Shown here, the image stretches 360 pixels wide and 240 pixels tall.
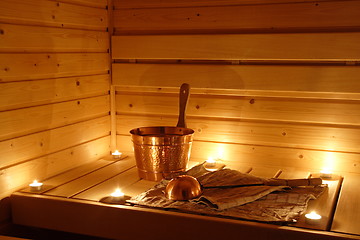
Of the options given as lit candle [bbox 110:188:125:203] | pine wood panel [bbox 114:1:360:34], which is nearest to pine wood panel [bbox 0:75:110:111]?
pine wood panel [bbox 114:1:360:34]

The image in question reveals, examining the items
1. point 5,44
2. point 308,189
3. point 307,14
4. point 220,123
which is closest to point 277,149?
point 220,123

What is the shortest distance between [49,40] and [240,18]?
1.06m

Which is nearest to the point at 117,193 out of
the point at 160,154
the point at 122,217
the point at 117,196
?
the point at 117,196

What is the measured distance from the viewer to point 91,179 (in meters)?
2.42

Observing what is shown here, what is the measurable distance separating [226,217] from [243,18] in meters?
1.24

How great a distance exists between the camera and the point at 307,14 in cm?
250

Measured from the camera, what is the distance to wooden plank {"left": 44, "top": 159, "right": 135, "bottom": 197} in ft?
7.19

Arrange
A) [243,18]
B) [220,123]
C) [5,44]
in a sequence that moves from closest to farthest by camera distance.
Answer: [5,44] < [243,18] < [220,123]

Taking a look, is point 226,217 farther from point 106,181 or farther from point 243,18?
point 243,18

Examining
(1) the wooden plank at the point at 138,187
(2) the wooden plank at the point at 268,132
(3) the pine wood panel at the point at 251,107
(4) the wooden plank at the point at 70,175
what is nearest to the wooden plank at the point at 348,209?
(2) the wooden plank at the point at 268,132

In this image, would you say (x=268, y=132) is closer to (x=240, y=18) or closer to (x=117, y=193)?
(x=240, y=18)

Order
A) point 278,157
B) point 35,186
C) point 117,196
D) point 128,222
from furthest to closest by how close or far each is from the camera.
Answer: point 278,157
point 35,186
point 117,196
point 128,222

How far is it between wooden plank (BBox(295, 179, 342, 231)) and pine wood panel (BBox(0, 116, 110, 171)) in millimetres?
1309

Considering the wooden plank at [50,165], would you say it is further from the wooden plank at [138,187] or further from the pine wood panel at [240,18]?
the pine wood panel at [240,18]
